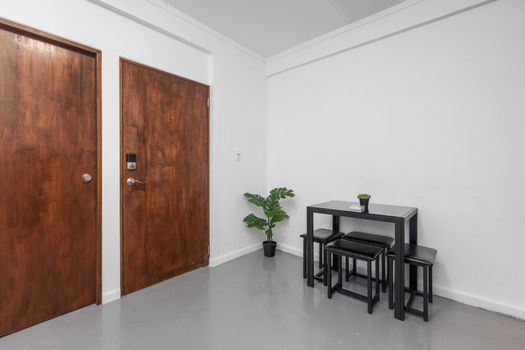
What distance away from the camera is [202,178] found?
280cm

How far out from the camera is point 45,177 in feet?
5.92

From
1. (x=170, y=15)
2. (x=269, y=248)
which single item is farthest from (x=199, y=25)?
(x=269, y=248)

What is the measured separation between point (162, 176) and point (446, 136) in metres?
2.64

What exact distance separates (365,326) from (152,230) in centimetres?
198

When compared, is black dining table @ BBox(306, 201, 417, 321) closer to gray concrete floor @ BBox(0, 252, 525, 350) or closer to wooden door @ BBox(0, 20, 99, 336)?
gray concrete floor @ BBox(0, 252, 525, 350)

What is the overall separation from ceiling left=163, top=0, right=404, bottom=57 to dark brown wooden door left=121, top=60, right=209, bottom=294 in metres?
0.69

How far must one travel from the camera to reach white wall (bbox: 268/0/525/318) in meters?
1.92

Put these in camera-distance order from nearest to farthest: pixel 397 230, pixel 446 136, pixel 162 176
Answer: pixel 397 230
pixel 446 136
pixel 162 176

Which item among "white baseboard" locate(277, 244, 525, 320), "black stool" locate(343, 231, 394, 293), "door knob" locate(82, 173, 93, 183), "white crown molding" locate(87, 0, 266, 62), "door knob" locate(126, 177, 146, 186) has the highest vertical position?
"white crown molding" locate(87, 0, 266, 62)

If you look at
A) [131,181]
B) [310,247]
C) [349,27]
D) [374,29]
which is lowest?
[310,247]

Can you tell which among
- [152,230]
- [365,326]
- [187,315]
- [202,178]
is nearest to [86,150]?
[152,230]

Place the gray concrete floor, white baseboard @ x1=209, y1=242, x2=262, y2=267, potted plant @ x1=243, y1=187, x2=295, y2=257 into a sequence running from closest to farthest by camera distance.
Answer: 1. the gray concrete floor
2. white baseboard @ x1=209, y1=242, x2=262, y2=267
3. potted plant @ x1=243, y1=187, x2=295, y2=257

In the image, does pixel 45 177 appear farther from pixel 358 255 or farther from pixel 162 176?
pixel 358 255

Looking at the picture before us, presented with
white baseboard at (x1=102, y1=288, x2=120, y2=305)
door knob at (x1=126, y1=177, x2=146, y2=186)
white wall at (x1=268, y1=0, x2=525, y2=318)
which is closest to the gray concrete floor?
white baseboard at (x1=102, y1=288, x2=120, y2=305)
